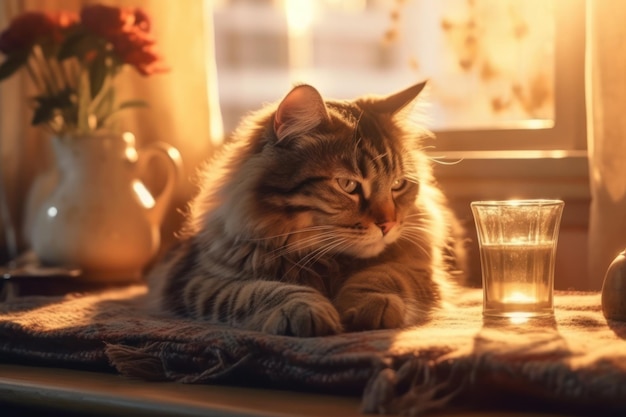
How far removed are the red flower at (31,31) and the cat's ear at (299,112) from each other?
786 millimetres

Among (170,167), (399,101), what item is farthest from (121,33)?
(399,101)

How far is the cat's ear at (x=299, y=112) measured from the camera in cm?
133

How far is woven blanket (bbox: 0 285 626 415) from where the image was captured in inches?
34.4

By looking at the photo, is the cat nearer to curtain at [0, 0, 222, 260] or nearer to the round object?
the round object

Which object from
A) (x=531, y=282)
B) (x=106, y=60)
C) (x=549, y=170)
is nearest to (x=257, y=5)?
(x=106, y=60)

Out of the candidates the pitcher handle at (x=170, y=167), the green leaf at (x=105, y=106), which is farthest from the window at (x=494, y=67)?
the green leaf at (x=105, y=106)

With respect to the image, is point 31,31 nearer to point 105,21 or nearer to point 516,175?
point 105,21

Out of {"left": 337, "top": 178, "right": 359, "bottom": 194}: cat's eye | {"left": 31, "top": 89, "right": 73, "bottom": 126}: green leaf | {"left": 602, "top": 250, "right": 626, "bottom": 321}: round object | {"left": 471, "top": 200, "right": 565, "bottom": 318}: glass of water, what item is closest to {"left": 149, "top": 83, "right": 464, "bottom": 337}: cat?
{"left": 337, "top": 178, "right": 359, "bottom": 194}: cat's eye

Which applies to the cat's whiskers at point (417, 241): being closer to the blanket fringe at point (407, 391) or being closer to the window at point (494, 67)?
the window at point (494, 67)

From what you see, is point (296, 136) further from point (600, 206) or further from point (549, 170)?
point (549, 170)

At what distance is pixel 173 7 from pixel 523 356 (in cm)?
154

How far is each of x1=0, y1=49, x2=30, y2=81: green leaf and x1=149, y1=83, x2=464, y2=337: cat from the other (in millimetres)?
673

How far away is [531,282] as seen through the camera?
4.09 feet

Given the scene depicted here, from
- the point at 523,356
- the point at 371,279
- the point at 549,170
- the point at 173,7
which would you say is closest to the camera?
the point at 523,356
